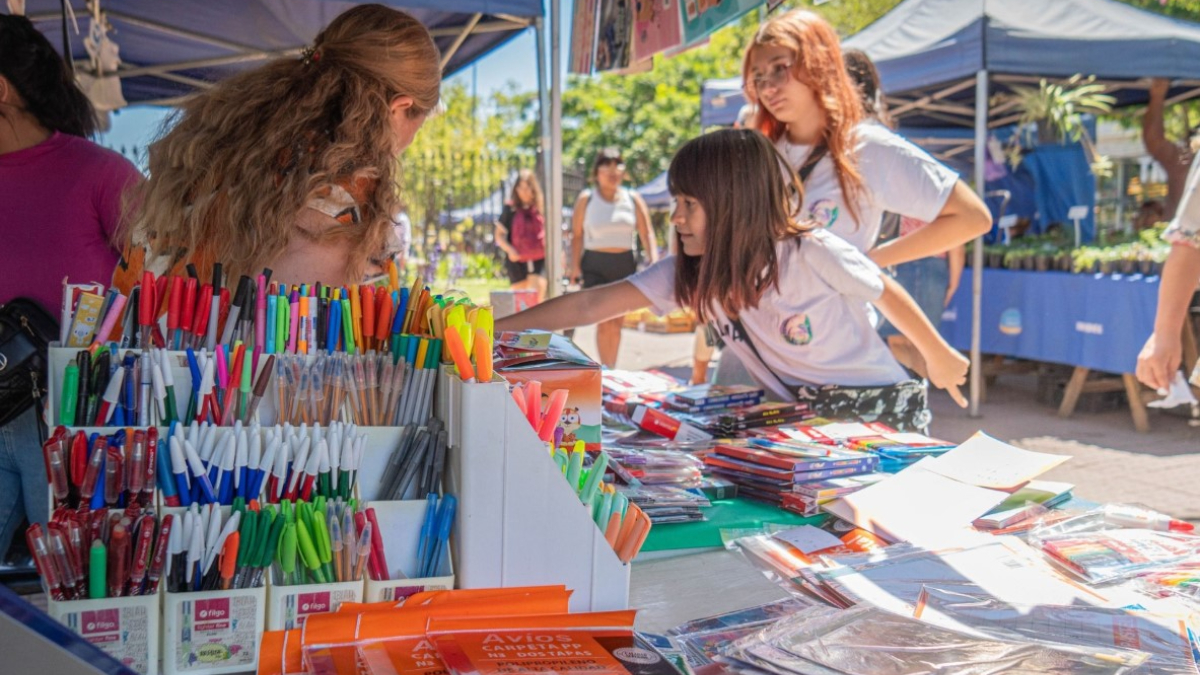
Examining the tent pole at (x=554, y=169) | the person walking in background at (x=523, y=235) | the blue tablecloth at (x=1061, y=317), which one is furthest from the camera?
the person walking in background at (x=523, y=235)

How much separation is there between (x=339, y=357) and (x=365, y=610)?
0.32 meters

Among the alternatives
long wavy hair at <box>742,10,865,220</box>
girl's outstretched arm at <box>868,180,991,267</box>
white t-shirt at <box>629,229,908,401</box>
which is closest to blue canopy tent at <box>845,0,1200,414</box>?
girl's outstretched arm at <box>868,180,991,267</box>

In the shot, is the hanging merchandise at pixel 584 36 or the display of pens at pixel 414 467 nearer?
the display of pens at pixel 414 467

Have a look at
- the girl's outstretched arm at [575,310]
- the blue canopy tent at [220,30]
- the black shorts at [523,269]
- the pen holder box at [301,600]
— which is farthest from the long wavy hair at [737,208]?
the black shorts at [523,269]

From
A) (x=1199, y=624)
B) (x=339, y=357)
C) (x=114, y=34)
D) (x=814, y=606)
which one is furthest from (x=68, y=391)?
(x=114, y=34)

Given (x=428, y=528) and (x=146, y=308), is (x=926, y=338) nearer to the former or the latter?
(x=428, y=528)

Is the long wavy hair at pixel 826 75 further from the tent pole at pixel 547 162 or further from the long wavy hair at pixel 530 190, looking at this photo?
the long wavy hair at pixel 530 190

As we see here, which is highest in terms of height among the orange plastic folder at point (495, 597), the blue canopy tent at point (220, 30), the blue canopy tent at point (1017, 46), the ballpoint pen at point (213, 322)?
the blue canopy tent at point (1017, 46)

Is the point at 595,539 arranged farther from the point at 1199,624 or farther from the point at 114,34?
the point at 114,34

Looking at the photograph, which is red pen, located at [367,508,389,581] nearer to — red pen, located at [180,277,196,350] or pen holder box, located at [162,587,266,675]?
pen holder box, located at [162,587,266,675]

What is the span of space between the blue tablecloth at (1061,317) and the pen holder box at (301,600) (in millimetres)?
5561

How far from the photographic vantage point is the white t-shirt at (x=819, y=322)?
215 cm

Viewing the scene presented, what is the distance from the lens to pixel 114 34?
504 cm

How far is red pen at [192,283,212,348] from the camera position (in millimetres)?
1178
